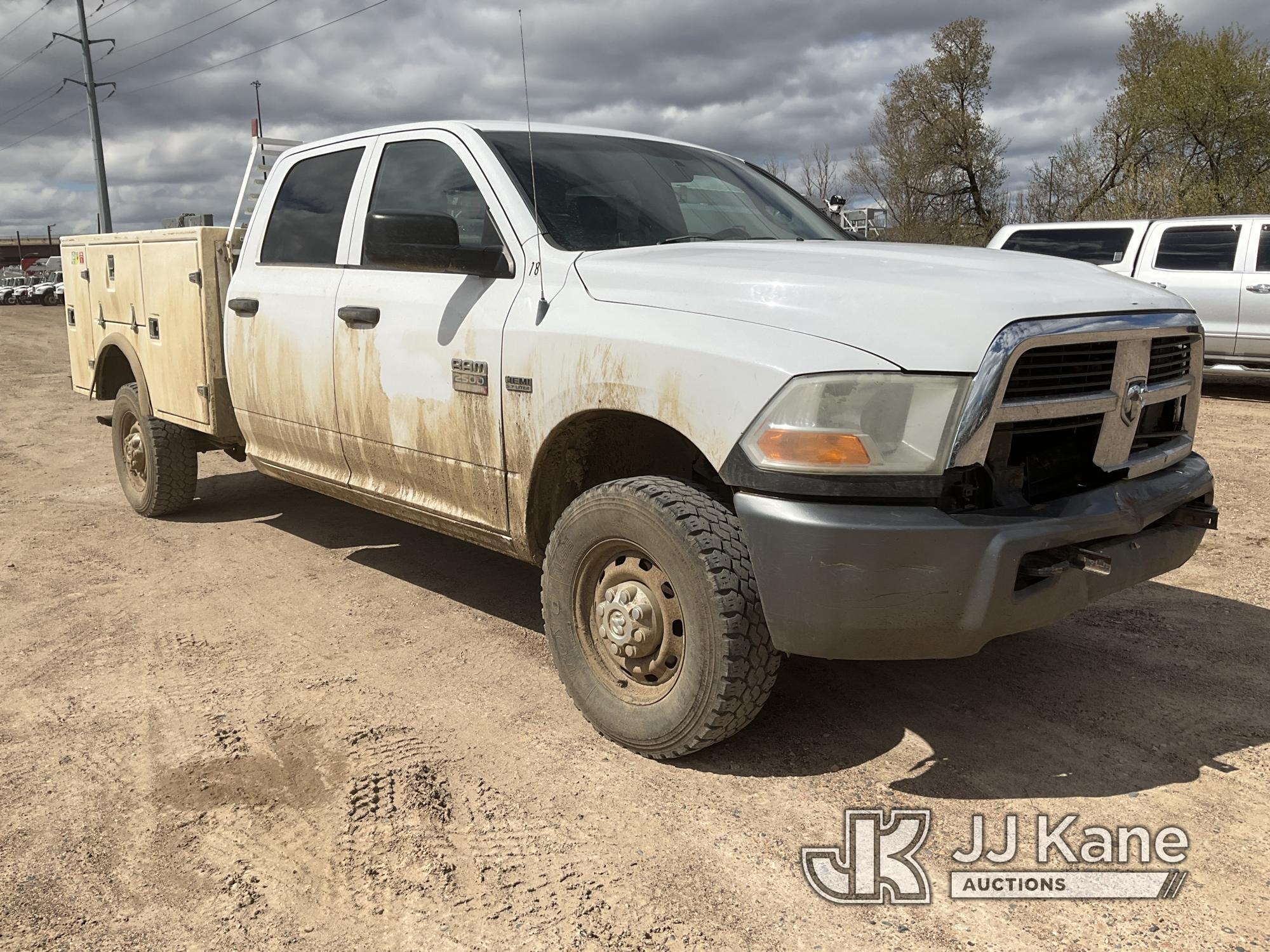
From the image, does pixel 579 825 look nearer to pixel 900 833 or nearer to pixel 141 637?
pixel 900 833

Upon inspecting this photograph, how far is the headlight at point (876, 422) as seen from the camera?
2646mm

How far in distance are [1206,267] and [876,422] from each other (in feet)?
34.2

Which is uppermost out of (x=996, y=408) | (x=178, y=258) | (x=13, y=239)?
(x=13, y=239)

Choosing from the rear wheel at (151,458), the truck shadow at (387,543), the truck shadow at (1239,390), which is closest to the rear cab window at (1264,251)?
the truck shadow at (1239,390)

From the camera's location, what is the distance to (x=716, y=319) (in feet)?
9.71

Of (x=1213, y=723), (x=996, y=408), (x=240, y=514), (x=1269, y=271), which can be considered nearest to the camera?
(x=996, y=408)

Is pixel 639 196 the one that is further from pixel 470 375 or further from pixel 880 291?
pixel 880 291

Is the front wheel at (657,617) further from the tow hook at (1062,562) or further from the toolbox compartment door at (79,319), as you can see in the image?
the toolbox compartment door at (79,319)

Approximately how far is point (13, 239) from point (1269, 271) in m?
133

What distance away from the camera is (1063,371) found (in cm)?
285

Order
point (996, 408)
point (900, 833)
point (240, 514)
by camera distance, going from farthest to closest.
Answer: point (240, 514), point (900, 833), point (996, 408)

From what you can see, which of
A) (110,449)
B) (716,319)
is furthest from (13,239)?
(716,319)

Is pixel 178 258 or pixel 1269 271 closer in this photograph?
pixel 178 258

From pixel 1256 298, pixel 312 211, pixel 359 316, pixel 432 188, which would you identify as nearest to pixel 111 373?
pixel 312 211
